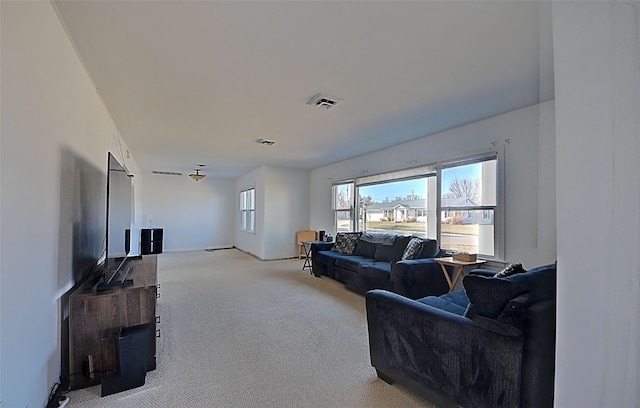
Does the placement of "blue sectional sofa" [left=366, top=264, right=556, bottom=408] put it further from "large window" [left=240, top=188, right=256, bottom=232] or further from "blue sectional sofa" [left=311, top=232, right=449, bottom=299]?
"large window" [left=240, top=188, right=256, bottom=232]

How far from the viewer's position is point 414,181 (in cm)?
475

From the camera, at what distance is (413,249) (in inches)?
160

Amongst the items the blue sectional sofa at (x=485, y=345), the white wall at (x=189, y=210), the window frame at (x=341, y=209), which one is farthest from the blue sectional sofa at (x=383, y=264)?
the white wall at (x=189, y=210)

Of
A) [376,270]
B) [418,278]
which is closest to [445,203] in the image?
[418,278]

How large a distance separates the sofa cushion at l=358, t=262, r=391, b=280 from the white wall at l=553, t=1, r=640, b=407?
3335 mm

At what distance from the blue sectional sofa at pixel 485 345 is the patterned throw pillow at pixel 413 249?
2158 mm

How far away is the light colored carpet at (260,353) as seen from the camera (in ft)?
6.26

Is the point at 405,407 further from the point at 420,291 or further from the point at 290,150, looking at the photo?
the point at 290,150

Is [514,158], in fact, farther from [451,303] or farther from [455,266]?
[451,303]

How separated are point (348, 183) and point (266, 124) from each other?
2.94 metres

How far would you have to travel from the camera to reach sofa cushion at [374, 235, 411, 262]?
450 centimetres

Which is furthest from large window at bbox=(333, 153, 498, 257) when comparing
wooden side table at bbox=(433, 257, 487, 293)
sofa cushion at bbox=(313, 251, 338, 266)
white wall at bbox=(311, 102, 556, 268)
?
sofa cushion at bbox=(313, 251, 338, 266)

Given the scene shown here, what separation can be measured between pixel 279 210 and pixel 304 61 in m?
5.43

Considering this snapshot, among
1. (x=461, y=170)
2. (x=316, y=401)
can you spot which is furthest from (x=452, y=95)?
(x=316, y=401)
